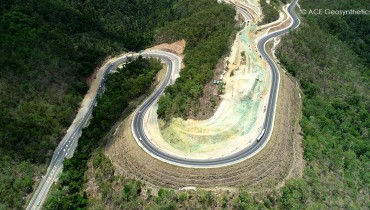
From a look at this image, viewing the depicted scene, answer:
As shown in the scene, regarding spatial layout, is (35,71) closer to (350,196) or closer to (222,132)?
(222,132)

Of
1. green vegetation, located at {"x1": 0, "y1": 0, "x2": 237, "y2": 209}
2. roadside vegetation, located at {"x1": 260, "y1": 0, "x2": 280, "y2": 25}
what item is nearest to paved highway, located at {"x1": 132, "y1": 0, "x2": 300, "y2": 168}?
green vegetation, located at {"x1": 0, "y1": 0, "x2": 237, "y2": 209}

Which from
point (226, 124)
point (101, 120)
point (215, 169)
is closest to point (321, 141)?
point (226, 124)

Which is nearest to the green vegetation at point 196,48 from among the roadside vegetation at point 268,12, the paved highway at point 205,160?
the paved highway at point 205,160

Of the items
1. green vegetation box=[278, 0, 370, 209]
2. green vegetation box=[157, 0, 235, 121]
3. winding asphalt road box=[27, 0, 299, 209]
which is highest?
green vegetation box=[157, 0, 235, 121]

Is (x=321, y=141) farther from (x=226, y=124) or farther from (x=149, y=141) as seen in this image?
(x=149, y=141)

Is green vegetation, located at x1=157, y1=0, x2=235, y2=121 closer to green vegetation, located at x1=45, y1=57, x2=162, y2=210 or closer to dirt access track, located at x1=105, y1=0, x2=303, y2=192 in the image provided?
dirt access track, located at x1=105, y1=0, x2=303, y2=192

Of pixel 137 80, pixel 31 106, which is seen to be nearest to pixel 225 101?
pixel 137 80
